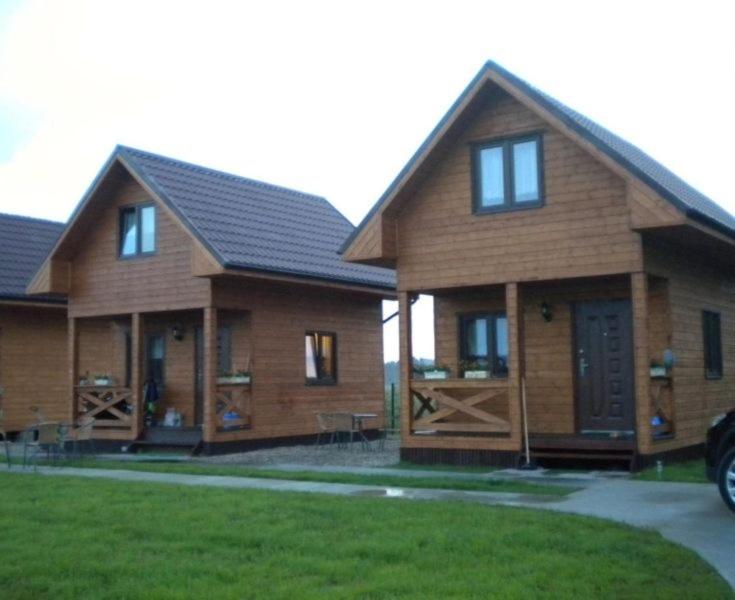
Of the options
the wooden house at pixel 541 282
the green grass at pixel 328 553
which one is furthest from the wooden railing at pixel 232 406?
the green grass at pixel 328 553

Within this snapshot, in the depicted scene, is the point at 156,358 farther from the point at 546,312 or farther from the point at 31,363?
the point at 546,312

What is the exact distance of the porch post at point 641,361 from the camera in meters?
14.9

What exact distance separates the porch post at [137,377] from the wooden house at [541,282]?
6.02 metres

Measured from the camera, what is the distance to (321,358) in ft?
75.3

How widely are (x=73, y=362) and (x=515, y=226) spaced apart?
1119cm

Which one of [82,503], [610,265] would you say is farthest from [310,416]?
[82,503]

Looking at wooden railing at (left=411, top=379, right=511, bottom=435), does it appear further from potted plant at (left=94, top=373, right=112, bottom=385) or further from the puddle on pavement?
potted plant at (left=94, top=373, right=112, bottom=385)

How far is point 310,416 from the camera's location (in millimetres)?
22312

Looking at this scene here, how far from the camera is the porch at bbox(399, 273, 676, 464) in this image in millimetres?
16031

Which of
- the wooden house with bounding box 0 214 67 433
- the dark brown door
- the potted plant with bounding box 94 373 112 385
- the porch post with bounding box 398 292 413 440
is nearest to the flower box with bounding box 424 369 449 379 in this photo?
the porch post with bounding box 398 292 413 440

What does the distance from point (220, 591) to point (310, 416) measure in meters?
15.1

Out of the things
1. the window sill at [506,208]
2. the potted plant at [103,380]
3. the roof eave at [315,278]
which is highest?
the window sill at [506,208]

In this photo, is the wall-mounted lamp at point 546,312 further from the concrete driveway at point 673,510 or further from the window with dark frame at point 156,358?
the window with dark frame at point 156,358

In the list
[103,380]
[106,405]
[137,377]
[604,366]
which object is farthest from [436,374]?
[103,380]
